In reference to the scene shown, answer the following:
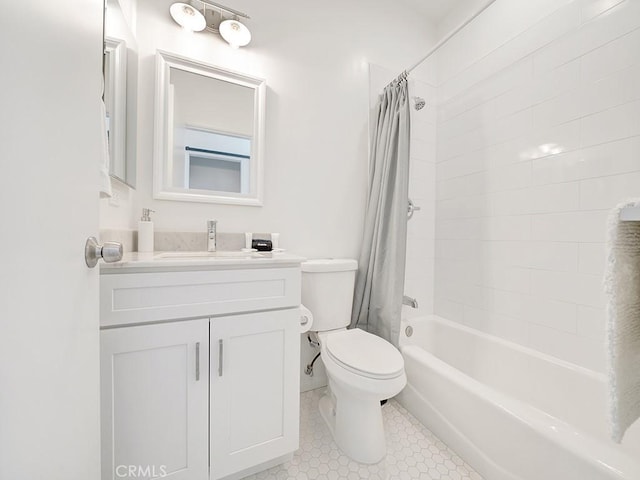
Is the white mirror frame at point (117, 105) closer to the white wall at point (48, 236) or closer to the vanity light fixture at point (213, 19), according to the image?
the vanity light fixture at point (213, 19)

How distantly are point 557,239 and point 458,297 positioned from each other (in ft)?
2.23

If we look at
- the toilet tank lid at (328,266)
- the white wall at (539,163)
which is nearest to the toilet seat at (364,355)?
the toilet tank lid at (328,266)

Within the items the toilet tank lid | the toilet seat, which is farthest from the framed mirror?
the toilet seat

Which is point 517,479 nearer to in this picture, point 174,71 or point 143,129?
point 143,129

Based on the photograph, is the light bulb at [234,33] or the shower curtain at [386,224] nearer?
the light bulb at [234,33]

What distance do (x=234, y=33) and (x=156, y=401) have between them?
174 cm

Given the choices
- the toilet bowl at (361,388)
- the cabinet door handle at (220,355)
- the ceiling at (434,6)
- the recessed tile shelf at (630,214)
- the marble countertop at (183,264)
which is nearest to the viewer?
the recessed tile shelf at (630,214)

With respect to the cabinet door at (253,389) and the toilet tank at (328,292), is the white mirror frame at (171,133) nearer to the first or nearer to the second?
the toilet tank at (328,292)

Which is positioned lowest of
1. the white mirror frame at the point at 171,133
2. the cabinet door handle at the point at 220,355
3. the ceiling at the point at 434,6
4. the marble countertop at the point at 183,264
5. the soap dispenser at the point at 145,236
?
the cabinet door handle at the point at 220,355

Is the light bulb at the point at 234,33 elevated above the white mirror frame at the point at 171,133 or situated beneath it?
elevated above

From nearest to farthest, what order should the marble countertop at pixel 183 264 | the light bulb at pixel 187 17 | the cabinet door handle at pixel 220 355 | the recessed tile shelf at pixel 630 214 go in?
the recessed tile shelf at pixel 630 214
the marble countertop at pixel 183 264
the cabinet door handle at pixel 220 355
the light bulb at pixel 187 17

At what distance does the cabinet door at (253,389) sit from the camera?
923 millimetres

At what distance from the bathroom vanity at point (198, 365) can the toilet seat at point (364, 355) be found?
0.76 feet

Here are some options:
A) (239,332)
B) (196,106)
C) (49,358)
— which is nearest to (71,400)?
(49,358)
